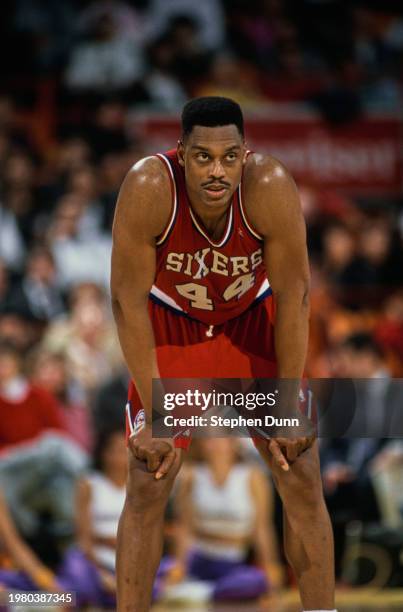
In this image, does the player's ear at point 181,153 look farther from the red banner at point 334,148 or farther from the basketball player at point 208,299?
the red banner at point 334,148

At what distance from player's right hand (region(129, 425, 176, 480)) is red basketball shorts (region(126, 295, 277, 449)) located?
0.58 ft

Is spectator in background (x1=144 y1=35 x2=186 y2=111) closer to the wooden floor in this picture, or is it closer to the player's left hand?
the wooden floor

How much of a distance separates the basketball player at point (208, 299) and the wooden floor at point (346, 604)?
64.5 inches

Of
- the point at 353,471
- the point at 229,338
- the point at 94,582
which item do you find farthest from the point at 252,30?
the point at 229,338

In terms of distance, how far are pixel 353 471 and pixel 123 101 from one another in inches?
201

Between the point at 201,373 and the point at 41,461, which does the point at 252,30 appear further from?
the point at 201,373

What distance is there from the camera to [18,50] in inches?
434

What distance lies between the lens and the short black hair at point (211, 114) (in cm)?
386

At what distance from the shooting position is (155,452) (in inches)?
157

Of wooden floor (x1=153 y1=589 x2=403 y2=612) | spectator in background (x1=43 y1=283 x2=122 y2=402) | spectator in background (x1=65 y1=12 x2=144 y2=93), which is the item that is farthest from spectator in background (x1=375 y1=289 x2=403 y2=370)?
spectator in background (x1=65 y1=12 x2=144 y2=93)

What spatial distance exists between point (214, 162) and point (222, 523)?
10.6 feet

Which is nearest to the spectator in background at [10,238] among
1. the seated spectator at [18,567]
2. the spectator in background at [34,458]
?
the spectator in background at [34,458]

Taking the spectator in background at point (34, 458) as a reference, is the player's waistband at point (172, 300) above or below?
above

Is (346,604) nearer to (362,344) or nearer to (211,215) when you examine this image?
(362,344)
